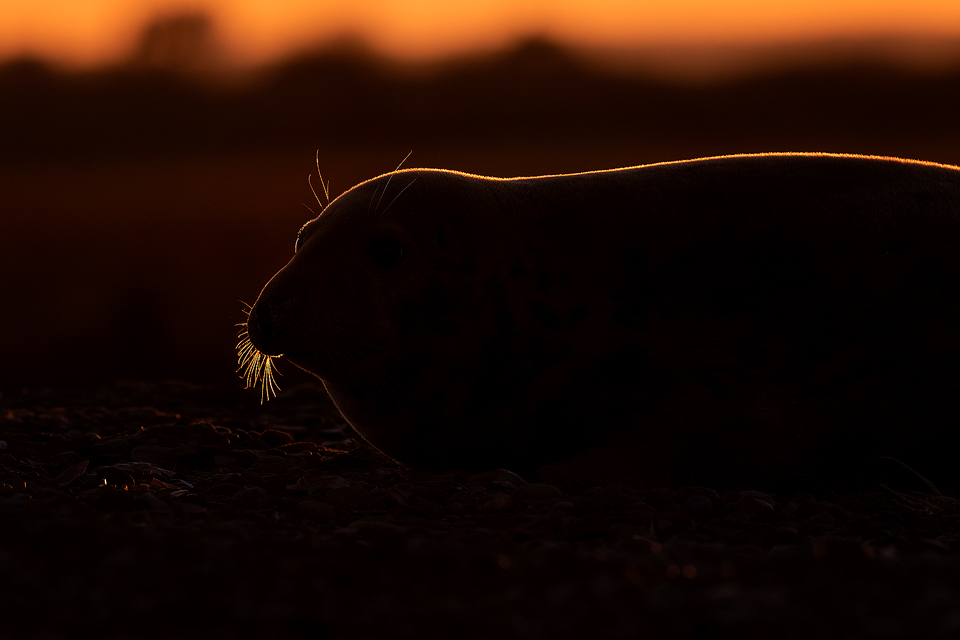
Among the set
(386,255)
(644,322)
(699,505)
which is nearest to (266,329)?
(386,255)

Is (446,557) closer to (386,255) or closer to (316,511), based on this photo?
(316,511)

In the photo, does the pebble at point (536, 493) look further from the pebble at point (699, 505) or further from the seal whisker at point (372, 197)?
the seal whisker at point (372, 197)

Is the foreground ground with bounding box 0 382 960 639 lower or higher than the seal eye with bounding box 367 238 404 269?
lower

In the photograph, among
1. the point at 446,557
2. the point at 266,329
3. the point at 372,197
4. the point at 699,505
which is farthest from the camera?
the point at 372,197

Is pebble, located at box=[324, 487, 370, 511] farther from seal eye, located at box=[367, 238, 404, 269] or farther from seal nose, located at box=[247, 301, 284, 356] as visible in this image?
seal eye, located at box=[367, 238, 404, 269]

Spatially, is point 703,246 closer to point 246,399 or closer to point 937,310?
point 937,310

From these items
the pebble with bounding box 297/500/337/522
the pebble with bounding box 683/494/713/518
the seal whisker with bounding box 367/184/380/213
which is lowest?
the pebble with bounding box 297/500/337/522

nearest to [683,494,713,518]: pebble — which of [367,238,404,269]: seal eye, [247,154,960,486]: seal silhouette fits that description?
[247,154,960,486]: seal silhouette

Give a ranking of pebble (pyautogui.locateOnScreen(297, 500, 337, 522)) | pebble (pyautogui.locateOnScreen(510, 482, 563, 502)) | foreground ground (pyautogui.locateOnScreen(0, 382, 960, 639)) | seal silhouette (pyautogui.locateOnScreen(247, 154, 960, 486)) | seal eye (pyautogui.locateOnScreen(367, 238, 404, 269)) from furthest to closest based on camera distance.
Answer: seal eye (pyautogui.locateOnScreen(367, 238, 404, 269))
seal silhouette (pyautogui.locateOnScreen(247, 154, 960, 486))
pebble (pyautogui.locateOnScreen(510, 482, 563, 502))
pebble (pyautogui.locateOnScreen(297, 500, 337, 522))
foreground ground (pyautogui.locateOnScreen(0, 382, 960, 639))
